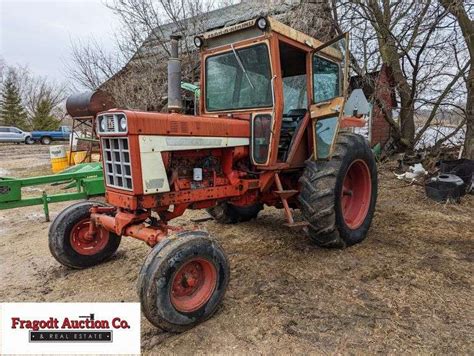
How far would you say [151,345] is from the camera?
8.39ft

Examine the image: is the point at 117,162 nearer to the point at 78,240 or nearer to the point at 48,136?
the point at 78,240

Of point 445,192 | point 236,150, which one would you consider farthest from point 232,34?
point 445,192

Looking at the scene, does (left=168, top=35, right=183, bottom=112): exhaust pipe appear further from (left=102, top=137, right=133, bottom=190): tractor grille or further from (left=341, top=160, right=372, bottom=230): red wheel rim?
(left=341, top=160, right=372, bottom=230): red wheel rim

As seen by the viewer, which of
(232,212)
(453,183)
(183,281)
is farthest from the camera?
(453,183)

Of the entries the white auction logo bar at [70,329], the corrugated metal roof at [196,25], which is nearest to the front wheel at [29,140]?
the corrugated metal roof at [196,25]

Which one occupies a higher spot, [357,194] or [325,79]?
[325,79]

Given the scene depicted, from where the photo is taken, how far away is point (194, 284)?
9.48 ft

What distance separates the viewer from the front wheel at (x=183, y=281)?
8.40ft

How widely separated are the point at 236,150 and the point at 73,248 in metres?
1.93

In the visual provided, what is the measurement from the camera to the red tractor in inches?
112

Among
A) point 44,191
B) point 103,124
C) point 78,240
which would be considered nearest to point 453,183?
point 103,124

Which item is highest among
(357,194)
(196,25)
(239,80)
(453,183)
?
(196,25)

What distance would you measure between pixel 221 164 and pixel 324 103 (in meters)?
1.31

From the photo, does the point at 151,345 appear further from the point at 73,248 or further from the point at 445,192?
the point at 445,192
